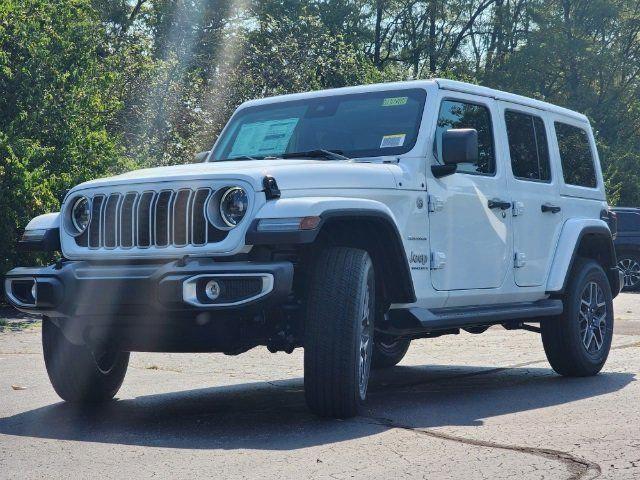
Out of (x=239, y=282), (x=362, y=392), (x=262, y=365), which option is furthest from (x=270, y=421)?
(x=262, y=365)

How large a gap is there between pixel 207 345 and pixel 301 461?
3.64ft

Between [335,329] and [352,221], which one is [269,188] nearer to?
[352,221]

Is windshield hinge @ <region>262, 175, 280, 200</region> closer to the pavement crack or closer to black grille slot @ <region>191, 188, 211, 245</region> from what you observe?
black grille slot @ <region>191, 188, 211, 245</region>

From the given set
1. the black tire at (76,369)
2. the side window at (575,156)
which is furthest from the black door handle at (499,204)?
the black tire at (76,369)

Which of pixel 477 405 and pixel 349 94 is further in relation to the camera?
pixel 349 94

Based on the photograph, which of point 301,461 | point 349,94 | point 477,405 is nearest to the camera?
point 301,461

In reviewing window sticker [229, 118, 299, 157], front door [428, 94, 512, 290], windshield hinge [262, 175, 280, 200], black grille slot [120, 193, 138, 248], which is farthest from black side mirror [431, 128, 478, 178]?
black grille slot [120, 193, 138, 248]

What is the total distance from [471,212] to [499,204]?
380 mm

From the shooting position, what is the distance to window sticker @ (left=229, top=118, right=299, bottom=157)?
754 cm

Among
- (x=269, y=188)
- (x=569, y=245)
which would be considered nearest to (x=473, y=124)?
(x=569, y=245)

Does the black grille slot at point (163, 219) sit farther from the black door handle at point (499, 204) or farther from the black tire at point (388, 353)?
the black tire at point (388, 353)

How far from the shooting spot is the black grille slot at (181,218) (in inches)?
235

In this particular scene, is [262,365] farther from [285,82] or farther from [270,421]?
[285,82]

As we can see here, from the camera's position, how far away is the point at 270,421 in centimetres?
623
